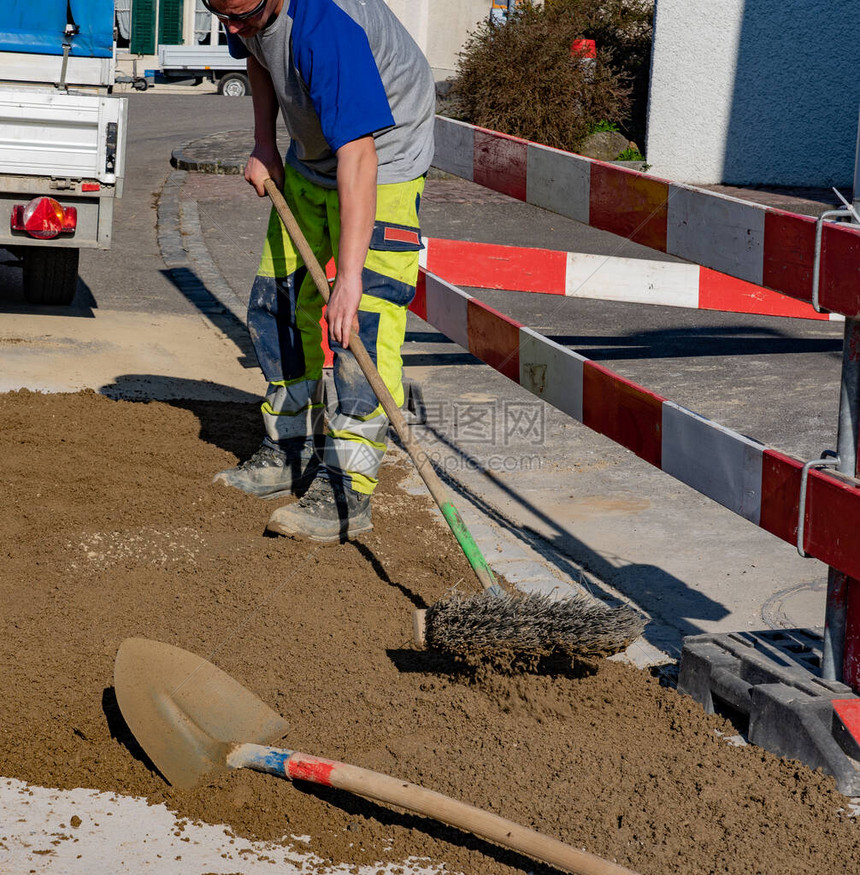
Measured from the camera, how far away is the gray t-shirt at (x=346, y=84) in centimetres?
318

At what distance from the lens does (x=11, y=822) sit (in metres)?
2.20

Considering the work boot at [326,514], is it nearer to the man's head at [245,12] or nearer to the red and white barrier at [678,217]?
the red and white barrier at [678,217]

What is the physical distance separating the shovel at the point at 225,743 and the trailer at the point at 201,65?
24.7m

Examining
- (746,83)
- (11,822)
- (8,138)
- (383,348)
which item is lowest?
(11,822)

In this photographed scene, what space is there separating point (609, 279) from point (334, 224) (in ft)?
5.93

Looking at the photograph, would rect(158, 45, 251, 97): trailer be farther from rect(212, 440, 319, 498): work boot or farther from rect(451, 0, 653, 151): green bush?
rect(212, 440, 319, 498): work boot

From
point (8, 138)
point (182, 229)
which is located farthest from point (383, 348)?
point (182, 229)

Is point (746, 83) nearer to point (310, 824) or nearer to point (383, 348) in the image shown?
point (383, 348)

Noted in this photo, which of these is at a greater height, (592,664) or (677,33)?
(677,33)

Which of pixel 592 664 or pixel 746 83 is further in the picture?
pixel 746 83

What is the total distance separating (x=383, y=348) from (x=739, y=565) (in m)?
1.41

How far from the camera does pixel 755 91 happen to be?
1408 cm

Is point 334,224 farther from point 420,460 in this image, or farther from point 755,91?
point 755,91

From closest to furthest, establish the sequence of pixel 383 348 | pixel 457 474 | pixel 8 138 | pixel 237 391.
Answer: pixel 383 348
pixel 457 474
pixel 237 391
pixel 8 138
